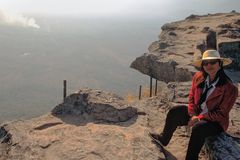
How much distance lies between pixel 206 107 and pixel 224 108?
387 mm

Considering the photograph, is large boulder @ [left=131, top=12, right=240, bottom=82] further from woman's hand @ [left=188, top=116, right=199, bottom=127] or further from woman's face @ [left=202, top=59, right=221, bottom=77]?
woman's hand @ [left=188, top=116, right=199, bottom=127]

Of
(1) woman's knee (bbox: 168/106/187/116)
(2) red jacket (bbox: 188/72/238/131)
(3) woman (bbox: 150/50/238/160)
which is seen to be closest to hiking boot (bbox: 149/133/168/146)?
(3) woman (bbox: 150/50/238/160)

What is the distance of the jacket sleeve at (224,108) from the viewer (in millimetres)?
7199

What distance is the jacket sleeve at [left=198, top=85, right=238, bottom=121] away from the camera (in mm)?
7199

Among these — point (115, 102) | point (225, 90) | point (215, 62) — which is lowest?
point (115, 102)

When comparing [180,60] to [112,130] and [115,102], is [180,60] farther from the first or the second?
[112,130]

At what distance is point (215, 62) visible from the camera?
7.57 m

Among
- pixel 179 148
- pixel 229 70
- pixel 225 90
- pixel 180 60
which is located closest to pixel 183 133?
pixel 179 148

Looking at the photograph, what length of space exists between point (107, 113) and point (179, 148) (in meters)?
1.86

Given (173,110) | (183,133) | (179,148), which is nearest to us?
(173,110)

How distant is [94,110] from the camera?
9523 mm

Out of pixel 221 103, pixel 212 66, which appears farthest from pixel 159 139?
pixel 212 66

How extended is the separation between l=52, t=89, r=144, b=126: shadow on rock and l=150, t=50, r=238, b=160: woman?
57.8 inches

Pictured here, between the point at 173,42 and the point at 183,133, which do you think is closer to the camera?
the point at 183,133
